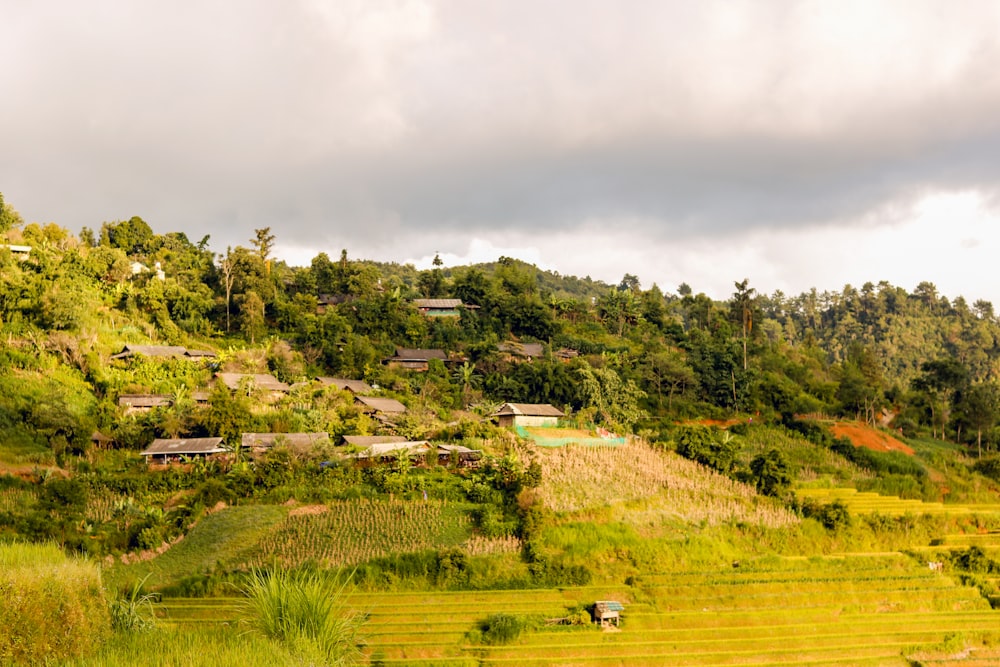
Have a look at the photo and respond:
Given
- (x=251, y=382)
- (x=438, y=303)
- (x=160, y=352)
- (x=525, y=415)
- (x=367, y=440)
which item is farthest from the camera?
→ (x=438, y=303)

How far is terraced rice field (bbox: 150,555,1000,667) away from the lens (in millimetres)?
22656

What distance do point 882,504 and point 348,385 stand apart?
3056cm

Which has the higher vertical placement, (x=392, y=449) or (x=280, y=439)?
(x=280, y=439)

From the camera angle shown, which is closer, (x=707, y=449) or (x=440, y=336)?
(x=707, y=449)

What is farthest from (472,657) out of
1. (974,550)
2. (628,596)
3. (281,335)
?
(281,335)

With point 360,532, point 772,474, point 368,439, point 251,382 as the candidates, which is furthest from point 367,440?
point 772,474

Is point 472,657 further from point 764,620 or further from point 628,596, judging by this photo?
point 764,620

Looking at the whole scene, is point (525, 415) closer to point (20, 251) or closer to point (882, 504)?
point (882, 504)

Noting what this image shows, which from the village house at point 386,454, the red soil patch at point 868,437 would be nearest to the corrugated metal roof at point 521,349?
the red soil patch at point 868,437

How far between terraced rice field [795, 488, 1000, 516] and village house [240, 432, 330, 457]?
2293 centimetres

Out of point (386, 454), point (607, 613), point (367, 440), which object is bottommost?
point (607, 613)

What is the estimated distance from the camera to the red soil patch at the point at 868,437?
50009mm

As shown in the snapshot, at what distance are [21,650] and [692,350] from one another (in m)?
57.7

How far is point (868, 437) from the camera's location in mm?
51188
